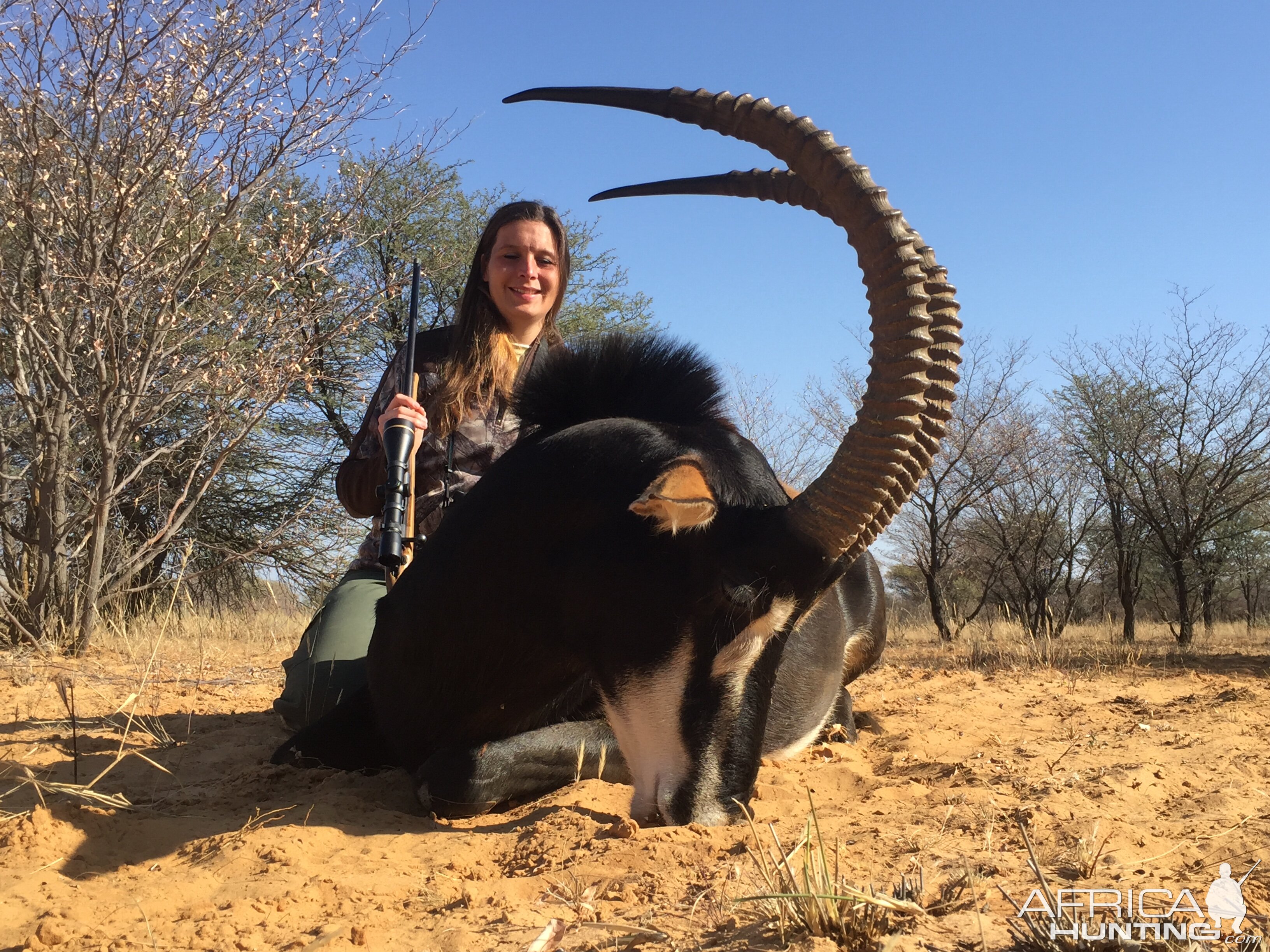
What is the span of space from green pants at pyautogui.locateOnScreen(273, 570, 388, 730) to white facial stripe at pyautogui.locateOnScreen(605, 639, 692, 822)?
6.54ft

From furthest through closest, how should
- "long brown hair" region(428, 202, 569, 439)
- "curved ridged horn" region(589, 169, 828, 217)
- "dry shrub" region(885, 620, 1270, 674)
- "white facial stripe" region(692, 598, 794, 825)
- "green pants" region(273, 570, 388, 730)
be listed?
"dry shrub" region(885, 620, 1270, 674) < "long brown hair" region(428, 202, 569, 439) < "green pants" region(273, 570, 388, 730) < "curved ridged horn" region(589, 169, 828, 217) < "white facial stripe" region(692, 598, 794, 825)

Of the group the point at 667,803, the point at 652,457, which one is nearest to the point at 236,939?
the point at 667,803

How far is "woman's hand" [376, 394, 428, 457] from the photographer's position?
3.96m

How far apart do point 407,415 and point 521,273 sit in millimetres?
1224

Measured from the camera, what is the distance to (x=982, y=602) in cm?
1991

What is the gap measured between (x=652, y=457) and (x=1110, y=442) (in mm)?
19894

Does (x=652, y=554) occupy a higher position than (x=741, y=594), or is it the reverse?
(x=652, y=554)

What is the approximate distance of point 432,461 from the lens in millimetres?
4652

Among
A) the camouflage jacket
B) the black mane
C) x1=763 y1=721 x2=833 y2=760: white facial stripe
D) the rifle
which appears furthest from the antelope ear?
the camouflage jacket

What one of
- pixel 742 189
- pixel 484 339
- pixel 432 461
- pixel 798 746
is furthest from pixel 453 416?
pixel 798 746

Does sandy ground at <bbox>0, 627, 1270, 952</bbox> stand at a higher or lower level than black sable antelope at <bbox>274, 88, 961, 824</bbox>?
lower

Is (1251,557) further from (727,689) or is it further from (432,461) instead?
(727,689)

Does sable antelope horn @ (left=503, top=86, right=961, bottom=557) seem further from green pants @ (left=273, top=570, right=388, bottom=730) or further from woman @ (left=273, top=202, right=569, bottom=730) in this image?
green pants @ (left=273, top=570, right=388, bottom=730)

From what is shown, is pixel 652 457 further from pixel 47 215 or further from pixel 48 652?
pixel 47 215
